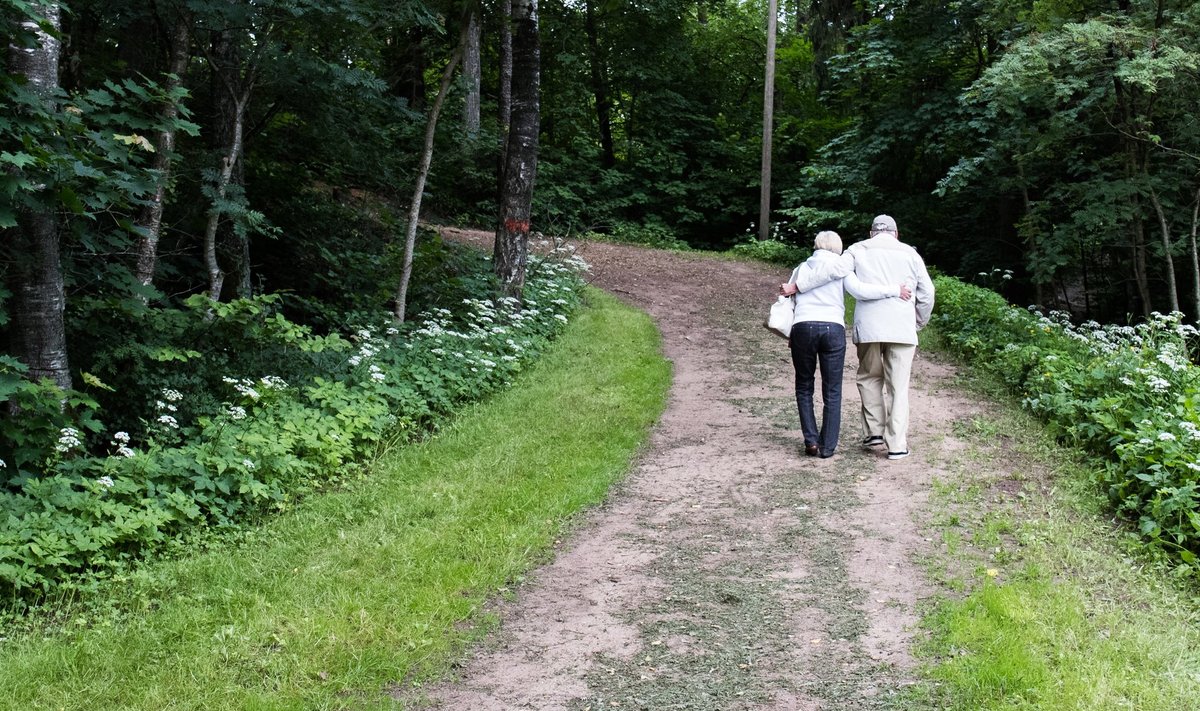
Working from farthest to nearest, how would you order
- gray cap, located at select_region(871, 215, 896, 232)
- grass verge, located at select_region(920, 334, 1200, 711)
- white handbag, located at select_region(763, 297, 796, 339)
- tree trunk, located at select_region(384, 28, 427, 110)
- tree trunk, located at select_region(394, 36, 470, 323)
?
tree trunk, located at select_region(384, 28, 427, 110), tree trunk, located at select_region(394, 36, 470, 323), gray cap, located at select_region(871, 215, 896, 232), white handbag, located at select_region(763, 297, 796, 339), grass verge, located at select_region(920, 334, 1200, 711)

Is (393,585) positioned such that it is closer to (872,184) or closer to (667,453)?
(667,453)

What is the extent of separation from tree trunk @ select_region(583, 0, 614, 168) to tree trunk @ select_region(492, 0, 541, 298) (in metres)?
16.2

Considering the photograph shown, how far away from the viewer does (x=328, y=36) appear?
9930mm

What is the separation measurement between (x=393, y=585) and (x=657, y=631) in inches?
59.3

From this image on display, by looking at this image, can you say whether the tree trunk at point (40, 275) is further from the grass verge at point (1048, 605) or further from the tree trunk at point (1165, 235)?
the tree trunk at point (1165, 235)

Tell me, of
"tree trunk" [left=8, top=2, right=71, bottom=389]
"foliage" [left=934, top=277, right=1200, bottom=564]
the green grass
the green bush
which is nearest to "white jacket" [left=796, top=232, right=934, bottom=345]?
"foliage" [left=934, top=277, right=1200, bottom=564]

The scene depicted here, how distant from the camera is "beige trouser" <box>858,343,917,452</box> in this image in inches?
290

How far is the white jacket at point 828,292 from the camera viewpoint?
24.1 ft

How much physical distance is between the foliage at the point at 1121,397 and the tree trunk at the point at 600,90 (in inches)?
740

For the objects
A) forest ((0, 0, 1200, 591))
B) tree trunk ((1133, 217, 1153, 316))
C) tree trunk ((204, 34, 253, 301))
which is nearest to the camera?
forest ((0, 0, 1200, 591))

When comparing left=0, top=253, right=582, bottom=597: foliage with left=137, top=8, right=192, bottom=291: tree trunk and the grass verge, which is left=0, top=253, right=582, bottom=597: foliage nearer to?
left=137, top=8, right=192, bottom=291: tree trunk

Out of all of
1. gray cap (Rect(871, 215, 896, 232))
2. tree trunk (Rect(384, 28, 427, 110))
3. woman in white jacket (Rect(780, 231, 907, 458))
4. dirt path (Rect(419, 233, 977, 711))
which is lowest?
dirt path (Rect(419, 233, 977, 711))

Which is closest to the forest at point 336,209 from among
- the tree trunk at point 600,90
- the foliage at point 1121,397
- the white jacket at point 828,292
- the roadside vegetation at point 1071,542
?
the foliage at point 1121,397

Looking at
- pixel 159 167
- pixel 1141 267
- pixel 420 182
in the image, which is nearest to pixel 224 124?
pixel 159 167
